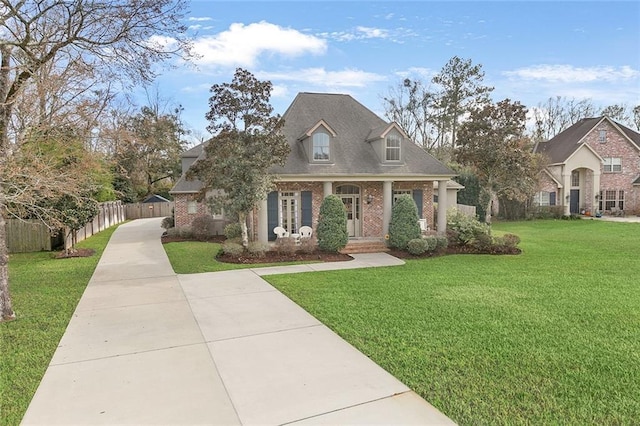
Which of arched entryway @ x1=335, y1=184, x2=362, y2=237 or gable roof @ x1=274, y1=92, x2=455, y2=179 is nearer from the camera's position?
gable roof @ x1=274, y1=92, x2=455, y2=179

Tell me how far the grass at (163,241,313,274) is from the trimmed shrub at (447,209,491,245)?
699 centimetres

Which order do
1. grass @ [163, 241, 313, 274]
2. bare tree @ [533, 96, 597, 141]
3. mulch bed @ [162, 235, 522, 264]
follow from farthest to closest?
1. bare tree @ [533, 96, 597, 141]
2. mulch bed @ [162, 235, 522, 264]
3. grass @ [163, 241, 313, 274]

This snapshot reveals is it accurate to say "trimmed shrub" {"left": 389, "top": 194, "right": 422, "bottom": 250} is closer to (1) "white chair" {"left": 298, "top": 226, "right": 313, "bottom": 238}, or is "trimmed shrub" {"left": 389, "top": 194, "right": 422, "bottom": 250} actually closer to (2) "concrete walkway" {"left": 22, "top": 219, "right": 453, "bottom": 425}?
(1) "white chair" {"left": 298, "top": 226, "right": 313, "bottom": 238}

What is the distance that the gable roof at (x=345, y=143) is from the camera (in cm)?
1588

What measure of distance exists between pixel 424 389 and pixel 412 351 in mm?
1027

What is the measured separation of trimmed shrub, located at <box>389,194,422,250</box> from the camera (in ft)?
46.7

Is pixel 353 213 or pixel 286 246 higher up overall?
pixel 353 213

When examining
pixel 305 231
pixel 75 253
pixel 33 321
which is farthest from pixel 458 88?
pixel 33 321

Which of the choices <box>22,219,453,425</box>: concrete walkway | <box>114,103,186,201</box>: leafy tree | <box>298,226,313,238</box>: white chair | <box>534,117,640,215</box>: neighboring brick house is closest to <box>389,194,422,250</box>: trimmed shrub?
<box>298,226,313,238</box>: white chair

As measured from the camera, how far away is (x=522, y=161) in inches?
664

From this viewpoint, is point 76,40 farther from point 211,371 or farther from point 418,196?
point 418,196

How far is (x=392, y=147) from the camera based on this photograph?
16891 millimetres

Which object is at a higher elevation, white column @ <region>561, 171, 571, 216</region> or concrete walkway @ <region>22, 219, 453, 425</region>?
white column @ <region>561, 171, 571, 216</region>

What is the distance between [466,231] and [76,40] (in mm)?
13527
